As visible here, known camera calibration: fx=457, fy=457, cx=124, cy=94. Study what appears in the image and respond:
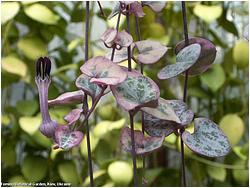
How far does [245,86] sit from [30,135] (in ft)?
1.78

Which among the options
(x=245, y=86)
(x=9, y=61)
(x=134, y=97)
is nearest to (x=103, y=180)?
(x=9, y=61)

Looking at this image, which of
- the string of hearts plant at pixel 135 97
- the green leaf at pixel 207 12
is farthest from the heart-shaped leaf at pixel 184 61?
the green leaf at pixel 207 12

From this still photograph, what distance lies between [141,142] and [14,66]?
25.9 inches

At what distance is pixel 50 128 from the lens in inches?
11.8

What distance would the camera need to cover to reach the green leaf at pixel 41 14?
93 cm

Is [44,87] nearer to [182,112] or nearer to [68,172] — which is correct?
[182,112]

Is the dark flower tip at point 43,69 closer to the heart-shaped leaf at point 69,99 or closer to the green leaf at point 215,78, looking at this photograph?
the heart-shaped leaf at point 69,99

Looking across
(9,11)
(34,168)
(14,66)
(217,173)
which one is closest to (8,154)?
(34,168)

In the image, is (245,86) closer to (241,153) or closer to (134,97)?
(241,153)

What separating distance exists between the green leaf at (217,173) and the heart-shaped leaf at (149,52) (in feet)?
2.16

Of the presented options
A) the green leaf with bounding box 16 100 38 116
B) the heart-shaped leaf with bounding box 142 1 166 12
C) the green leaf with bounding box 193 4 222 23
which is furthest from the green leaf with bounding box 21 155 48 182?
the heart-shaped leaf with bounding box 142 1 166 12

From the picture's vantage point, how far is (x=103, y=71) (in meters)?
0.29

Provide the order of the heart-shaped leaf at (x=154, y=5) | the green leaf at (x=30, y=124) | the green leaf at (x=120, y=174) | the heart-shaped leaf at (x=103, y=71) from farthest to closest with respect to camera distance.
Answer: the green leaf at (x=30, y=124), the green leaf at (x=120, y=174), the heart-shaped leaf at (x=154, y=5), the heart-shaped leaf at (x=103, y=71)

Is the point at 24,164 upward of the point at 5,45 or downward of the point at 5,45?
downward
